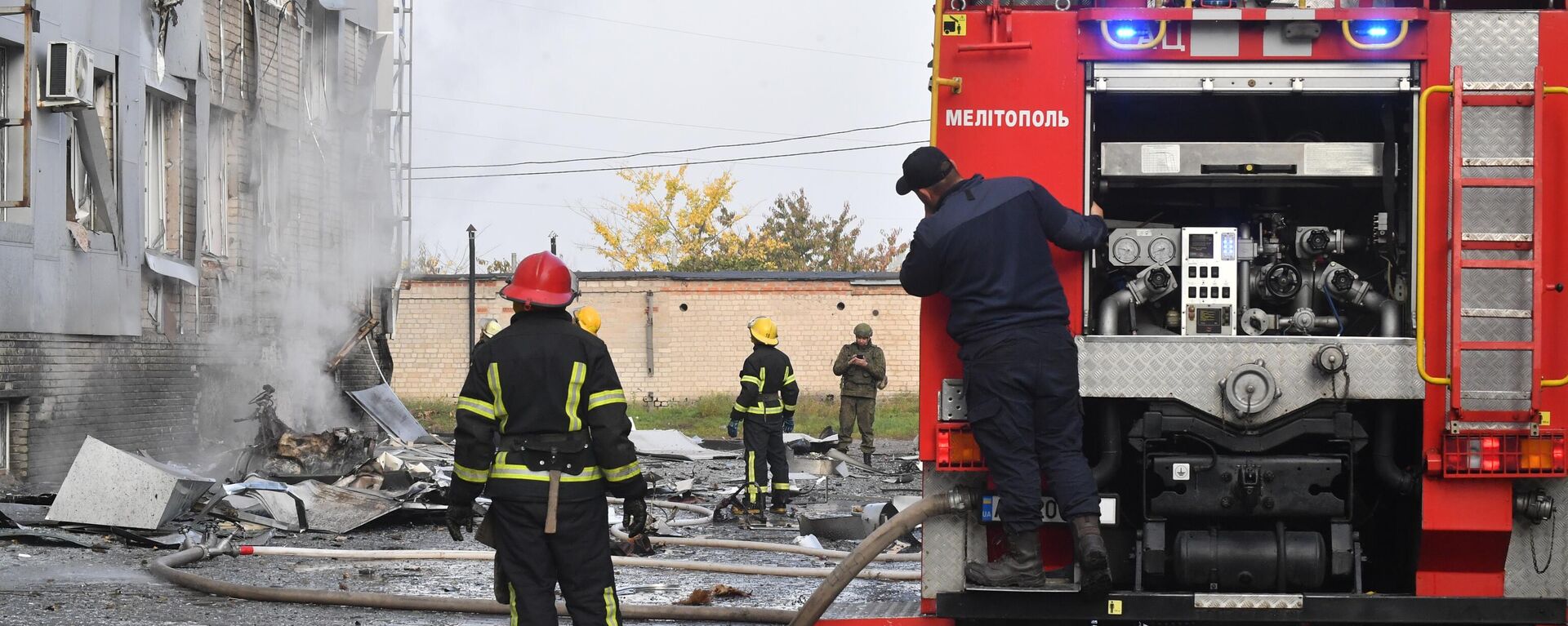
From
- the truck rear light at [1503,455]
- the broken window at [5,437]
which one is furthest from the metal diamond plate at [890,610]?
the broken window at [5,437]

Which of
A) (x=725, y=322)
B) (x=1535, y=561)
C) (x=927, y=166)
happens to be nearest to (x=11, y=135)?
(x=927, y=166)

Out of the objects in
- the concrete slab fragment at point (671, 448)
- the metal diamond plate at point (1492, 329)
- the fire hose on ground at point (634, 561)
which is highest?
the metal diamond plate at point (1492, 329)

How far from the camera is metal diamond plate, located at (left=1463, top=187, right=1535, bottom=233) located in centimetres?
514

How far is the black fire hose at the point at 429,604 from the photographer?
24.3 feet

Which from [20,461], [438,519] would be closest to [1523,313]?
[438,519]

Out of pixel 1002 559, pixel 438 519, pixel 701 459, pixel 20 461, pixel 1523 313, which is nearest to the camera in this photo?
pixel 1523 313

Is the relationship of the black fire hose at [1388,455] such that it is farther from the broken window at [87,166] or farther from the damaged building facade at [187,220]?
the broken window at [87,166]

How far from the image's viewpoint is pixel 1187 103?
591 centimetres

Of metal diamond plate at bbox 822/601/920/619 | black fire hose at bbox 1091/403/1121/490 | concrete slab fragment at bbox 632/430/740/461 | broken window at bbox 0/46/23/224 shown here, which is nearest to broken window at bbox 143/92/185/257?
broken window at bbox 0/46/23/224

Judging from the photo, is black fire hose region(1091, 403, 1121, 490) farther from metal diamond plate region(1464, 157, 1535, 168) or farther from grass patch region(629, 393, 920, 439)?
grass patch region(629, 393, 920, 439)

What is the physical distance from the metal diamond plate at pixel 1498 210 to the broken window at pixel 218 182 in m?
14.6

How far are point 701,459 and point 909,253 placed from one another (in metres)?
15.2

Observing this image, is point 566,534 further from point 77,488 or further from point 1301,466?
point 77,488

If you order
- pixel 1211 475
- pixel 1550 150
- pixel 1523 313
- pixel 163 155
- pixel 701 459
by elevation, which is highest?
pixel 163 155
